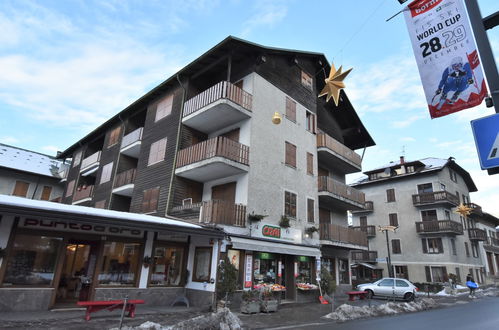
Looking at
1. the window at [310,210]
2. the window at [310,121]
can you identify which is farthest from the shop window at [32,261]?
the window at [310,121]

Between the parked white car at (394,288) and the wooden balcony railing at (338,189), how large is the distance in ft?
20.1

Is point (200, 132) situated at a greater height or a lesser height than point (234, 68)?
lesser

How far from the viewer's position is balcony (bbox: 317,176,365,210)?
72.7ft

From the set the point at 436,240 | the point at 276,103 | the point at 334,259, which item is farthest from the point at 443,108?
the point at 436,240

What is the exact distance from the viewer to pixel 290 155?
20.3 meters

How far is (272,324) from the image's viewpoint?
1117cm

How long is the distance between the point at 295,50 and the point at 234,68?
4.63m

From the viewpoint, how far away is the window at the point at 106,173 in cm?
2502

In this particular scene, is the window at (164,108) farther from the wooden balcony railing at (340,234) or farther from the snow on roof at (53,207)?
the wooden balcony railing at (340,234)

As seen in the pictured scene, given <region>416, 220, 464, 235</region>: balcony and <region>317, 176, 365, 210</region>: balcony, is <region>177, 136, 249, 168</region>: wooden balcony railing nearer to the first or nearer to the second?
<region>317, 176, 365, 210</region>: balcony

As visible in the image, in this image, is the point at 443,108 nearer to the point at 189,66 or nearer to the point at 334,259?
the point at 189,66

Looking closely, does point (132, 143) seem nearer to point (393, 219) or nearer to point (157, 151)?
point (157, 151)

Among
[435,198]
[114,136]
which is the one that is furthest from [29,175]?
[435,198]

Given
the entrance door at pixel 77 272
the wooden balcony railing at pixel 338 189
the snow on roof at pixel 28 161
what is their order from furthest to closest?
the snow on roof at pixel 28 161 → the wooden balcony railing at pixel 338 189 → the entrance door at pixel 77 272
